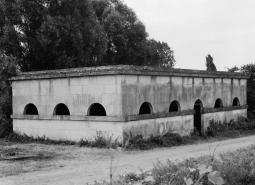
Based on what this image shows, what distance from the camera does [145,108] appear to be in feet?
57.4

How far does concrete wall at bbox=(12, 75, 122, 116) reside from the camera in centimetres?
1603

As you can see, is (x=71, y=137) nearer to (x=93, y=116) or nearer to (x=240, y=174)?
(x=93, y=116)

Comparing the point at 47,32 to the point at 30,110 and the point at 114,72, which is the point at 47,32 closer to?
the point at 30,110

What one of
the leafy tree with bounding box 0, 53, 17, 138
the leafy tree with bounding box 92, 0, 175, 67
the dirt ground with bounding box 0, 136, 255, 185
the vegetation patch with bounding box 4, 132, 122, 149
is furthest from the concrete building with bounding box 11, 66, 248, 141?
the leafy tree with bounding box 92, 0, 175, 67

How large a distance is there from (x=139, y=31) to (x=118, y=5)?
152 inches

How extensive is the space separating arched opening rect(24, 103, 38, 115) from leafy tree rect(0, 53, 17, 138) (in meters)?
1.44

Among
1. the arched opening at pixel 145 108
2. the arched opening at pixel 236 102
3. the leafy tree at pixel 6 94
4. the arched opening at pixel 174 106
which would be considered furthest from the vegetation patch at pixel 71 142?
the arched opening at pixel 236 102

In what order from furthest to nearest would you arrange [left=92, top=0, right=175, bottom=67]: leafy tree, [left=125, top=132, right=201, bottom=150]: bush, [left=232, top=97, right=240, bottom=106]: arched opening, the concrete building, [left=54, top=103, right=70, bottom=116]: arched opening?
1. [left=92, top=0, right=175, bottom=67]: leafy tree
2. [left=232, top=97, right=240, bottom=106]: arched opening
3. [left=54, top=103, right=70, bottom=116]: arched opening
4. the concrete building
5. [left=125, top=132, right=201, bottom=150]: bush

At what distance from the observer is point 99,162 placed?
12.7 metres

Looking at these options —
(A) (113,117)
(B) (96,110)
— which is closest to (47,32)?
(B) (96,110)

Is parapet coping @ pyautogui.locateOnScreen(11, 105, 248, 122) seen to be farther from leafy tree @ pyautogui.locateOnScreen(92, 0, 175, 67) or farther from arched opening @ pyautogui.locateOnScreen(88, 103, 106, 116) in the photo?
leafy tree @ pyautogui.locateOnScreen(92, 0, 175, 67)

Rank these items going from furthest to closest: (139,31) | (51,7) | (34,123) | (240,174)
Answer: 1. (139,31)
2. (51,7)
3. (34,123)
4. (240,174)

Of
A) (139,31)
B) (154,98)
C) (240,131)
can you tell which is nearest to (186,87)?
(154,98)

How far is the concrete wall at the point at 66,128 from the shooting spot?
Result: 16047mm
